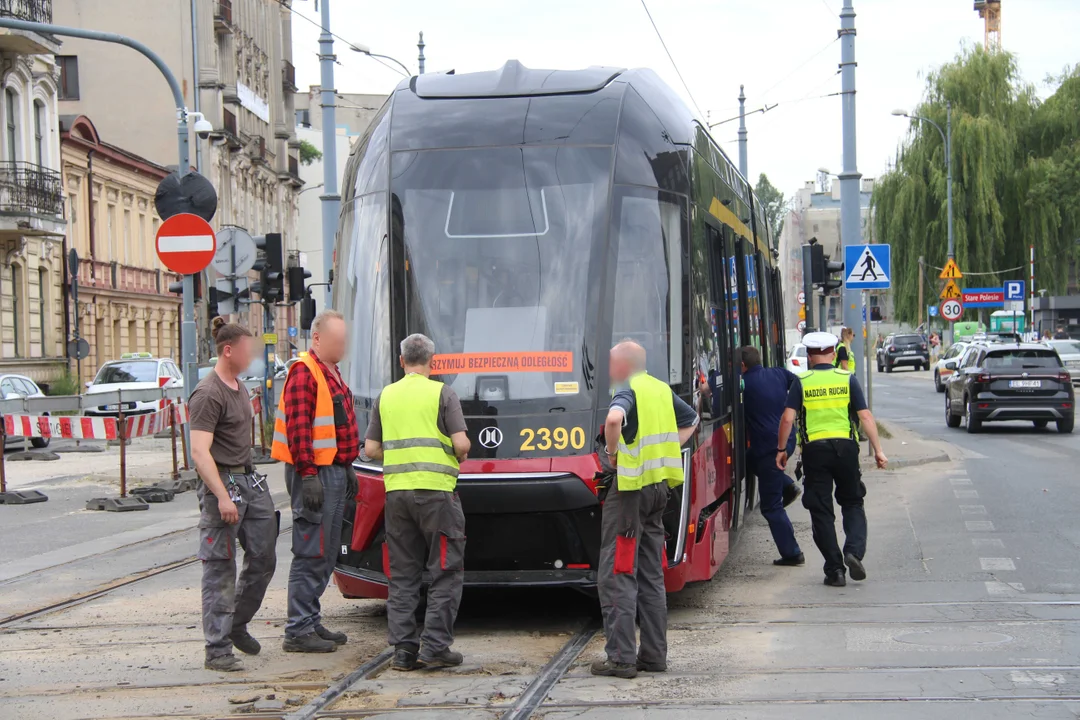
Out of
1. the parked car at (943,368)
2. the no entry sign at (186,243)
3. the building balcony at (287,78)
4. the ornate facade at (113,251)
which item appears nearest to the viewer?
the no entry sign at (186,243)

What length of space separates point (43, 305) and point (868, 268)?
94.8 feet

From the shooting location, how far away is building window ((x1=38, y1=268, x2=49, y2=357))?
42.4 m

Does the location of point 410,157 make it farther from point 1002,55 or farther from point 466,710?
point 1002,55

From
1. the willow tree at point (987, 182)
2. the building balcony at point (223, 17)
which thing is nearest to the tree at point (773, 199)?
the building balcony at point (223, 17)

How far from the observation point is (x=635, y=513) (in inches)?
299

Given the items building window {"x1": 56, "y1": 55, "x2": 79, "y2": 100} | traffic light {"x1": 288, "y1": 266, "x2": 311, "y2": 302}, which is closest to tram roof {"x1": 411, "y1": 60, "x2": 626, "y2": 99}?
traffic light {"x1": 288, "y1": 266, "x2": 311, "y2": 302}

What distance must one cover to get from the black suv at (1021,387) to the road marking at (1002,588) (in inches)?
674

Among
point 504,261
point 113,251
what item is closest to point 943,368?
point 113,251

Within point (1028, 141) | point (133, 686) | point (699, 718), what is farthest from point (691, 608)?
point (1028, 141)

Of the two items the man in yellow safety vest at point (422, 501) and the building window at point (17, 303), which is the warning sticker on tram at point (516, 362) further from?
the building window at point (17, 303)

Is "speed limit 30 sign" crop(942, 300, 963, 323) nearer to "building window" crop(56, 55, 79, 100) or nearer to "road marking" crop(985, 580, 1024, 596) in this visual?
"road marking" crop(985, 580, 1024, 596)

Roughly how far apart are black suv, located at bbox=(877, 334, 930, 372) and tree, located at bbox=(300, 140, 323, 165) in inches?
1580

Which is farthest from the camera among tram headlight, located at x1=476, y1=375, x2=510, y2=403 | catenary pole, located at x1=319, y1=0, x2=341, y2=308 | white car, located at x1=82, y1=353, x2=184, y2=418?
white car, located at x1=82, y1=353, x2=184, y2=418

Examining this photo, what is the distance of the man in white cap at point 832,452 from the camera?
10484 mm
